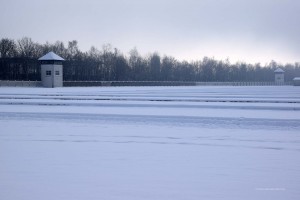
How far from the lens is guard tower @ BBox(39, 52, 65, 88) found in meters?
57.2

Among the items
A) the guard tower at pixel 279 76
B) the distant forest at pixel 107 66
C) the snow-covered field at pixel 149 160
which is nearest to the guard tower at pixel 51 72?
the distant forest at pixel 107 66

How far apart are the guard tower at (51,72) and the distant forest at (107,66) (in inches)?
749

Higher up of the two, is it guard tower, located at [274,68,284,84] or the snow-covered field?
guard tower, located at [274,68,284,84]

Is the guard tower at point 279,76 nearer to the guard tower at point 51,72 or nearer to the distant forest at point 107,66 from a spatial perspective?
the distant forest at point 107,66

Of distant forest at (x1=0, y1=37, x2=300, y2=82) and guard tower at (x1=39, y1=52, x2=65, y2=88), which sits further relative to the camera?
distant forest at (x1=0, y1=37, x2=300, y2=82)

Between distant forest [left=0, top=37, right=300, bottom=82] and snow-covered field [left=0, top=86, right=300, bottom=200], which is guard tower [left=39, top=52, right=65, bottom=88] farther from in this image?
snow-covered field [left=0, top=86, right=300, bottom=200]

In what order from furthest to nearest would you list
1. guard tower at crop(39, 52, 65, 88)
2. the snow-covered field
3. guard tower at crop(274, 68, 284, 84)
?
1. guard tower at crop(274, 68, 284, 84)
2. guard tower at crop(39, 52, 65, 88)
3. the snow-covered field

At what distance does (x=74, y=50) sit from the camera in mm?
108438

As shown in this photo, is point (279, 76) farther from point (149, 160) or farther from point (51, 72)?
point (149, 160)

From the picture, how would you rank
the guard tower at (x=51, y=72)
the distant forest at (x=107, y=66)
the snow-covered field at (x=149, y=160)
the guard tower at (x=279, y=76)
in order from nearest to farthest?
the snow-covered field at (x=149, y=160)
the guard tower at (x=51, y=72)
the distant forest at (x=107, y=66)
the guard tower at (x=279, y=76)

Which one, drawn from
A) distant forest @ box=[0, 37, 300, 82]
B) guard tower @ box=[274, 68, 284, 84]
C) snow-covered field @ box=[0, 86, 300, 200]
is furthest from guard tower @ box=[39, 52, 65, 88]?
guard tower @ box=[274, 68, 284, 84]

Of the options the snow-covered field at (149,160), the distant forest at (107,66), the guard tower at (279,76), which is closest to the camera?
the snow-covered field at (149,160)

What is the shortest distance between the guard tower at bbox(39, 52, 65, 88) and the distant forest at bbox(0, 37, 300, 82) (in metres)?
19.0

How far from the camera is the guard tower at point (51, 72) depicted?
57.2m
